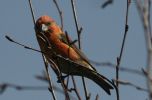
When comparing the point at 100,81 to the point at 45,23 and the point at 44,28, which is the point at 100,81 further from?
the point at 45,23

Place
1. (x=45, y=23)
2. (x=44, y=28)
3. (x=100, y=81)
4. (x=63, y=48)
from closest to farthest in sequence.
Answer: (x=100, y=81) → (x=63, y=48) → (x=44, y=28) → (x=45, y=23)

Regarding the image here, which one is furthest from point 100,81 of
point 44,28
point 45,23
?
point 45,23

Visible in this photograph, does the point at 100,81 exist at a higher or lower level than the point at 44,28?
lower

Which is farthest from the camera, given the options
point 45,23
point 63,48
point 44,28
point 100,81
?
point 45,23

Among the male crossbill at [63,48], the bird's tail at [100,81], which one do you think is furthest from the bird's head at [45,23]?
the bird's tail at [100,81]

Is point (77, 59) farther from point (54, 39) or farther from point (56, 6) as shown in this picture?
point (56, 6)

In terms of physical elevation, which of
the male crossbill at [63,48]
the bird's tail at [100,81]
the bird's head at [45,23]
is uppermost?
the bird's head at [45,23]

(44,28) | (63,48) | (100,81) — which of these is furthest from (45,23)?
(100,81)

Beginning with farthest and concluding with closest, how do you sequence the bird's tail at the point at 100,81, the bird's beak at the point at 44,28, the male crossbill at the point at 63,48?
the bird's beak at the point at 44,28 → the male crossbill at the point at 63,48 → the bird's tail at the point at 100,81

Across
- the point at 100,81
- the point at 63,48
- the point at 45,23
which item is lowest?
the point at 100,81

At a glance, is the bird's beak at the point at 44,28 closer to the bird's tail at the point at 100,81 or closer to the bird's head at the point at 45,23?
the bird's head at the point at 45,23

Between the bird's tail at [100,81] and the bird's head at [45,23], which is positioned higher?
the bird's head at [45,23]

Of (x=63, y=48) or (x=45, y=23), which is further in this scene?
(x=45, y=23)

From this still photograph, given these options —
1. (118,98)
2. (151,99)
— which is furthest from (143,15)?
(118,98)
